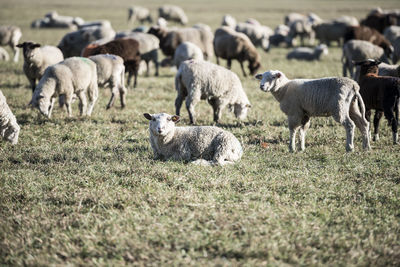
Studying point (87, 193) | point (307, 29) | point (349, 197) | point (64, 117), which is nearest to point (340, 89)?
point (349, 197)

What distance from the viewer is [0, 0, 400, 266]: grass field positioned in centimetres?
432

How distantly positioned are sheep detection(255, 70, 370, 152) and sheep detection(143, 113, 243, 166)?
157 centimetres

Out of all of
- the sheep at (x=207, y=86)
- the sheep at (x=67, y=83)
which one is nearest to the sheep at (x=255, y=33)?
the sheep at (x=207, y=86)

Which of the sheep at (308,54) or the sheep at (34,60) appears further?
the sheep at (308,54)

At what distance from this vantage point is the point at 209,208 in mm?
5246

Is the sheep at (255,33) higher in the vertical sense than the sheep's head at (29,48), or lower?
lower

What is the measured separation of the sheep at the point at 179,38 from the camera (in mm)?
18891

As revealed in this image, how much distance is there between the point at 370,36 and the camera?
61.6 ft

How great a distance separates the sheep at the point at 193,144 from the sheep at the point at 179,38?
39.9 ft

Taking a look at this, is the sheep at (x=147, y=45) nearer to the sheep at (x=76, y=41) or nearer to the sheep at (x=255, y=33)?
the sheep at (x=76, y=41)

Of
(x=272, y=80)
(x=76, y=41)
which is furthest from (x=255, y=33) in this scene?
(x=272, y=80)

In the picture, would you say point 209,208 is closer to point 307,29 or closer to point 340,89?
point 340,89

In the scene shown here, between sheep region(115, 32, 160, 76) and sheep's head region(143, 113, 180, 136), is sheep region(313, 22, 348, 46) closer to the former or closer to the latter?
sheep region(115, 32, 160, 76)

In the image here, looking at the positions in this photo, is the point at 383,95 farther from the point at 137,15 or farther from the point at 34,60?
the point at 137,15
